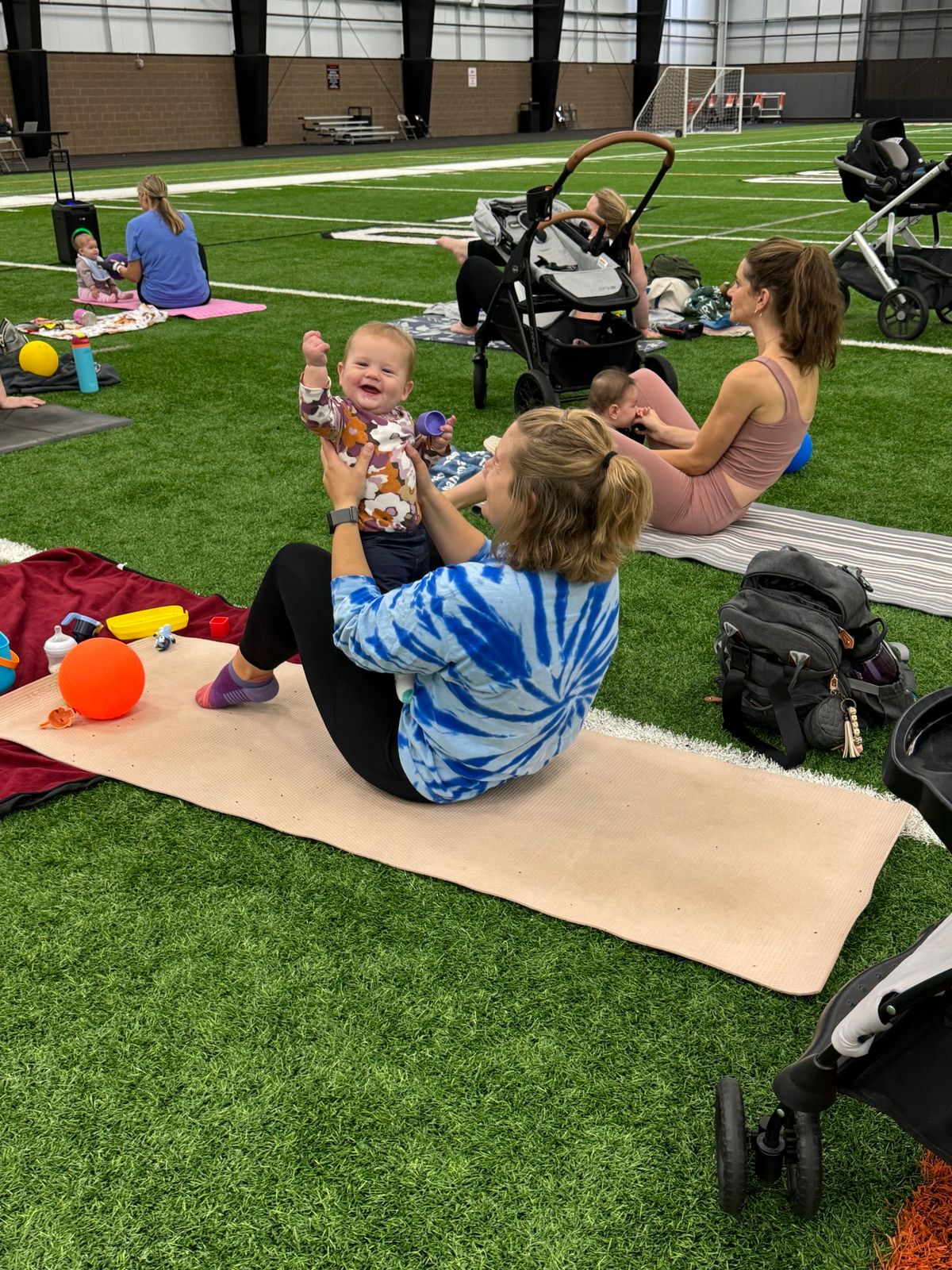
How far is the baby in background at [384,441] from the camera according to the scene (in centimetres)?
327

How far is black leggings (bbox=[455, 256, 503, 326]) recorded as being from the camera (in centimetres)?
685

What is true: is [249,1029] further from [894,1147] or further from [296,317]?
[296,317]

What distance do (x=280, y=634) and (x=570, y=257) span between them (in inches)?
159

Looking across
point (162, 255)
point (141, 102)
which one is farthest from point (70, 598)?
point (141, 102)

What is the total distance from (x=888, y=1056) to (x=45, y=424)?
587 cm

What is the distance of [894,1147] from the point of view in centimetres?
200

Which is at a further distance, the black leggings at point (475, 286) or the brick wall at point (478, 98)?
the brick wall at point (478, 98)

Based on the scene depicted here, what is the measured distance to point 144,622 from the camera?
12.9ft

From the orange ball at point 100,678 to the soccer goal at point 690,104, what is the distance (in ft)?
121

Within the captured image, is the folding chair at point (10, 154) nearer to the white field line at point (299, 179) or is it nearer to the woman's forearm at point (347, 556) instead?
the white field line at point (299, 179)

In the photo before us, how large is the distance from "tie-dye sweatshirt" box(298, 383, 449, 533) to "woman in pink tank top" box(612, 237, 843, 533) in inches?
39.6

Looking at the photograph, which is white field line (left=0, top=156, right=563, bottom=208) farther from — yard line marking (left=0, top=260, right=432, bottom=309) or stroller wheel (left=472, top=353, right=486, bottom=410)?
stroller wheel (left=472, top=353, right=486, bottom=410)

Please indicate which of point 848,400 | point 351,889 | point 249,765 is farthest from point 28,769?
point 848,400

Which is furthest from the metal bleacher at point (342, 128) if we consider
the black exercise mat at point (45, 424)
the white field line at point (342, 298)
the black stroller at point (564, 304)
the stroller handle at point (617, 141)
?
the stroller handle at point (617, 141)
